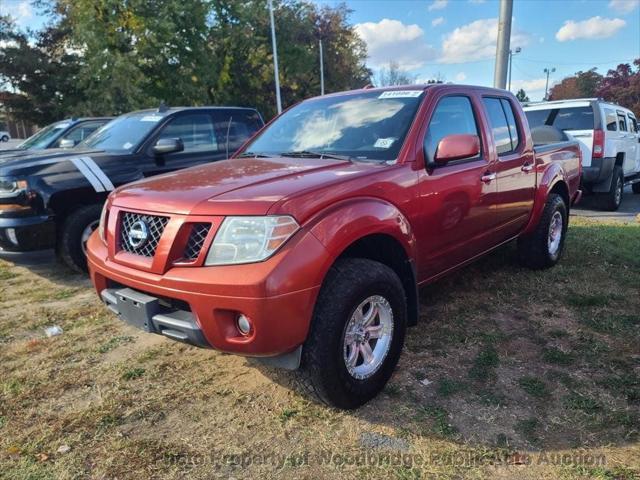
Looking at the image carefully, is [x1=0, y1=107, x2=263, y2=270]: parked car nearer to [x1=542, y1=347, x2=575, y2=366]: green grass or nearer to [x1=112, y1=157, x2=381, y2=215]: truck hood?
[x1=112, y1=157, x2=381, y2=215]: truck hood

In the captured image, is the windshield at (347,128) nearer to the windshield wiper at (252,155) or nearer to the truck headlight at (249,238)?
the windshield wiper at (252,155)

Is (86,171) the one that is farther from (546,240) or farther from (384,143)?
(546,240)

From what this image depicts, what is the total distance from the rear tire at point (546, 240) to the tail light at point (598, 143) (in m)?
4.09

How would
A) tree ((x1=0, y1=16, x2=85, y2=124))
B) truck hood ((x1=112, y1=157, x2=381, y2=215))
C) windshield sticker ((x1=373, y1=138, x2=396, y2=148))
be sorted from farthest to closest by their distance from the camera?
tree ((x1=0, y1=16, x2=85, y2=124)) < windshield sticker ((x1=373, y1=138, x2=396, y2=148)) < truck hood ((x1=112, y1=157, x2=381, y2=215))

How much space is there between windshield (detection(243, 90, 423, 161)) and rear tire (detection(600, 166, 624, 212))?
7.07 m

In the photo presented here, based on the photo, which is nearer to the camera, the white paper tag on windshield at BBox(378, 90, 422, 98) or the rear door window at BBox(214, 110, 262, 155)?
the white paper tag on windshield at BBox(378, 90, 422, 98)

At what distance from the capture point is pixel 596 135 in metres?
8.45

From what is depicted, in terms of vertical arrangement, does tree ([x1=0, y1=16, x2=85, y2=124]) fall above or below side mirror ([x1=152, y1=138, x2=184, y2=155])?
above

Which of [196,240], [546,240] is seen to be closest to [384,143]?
[196,240]

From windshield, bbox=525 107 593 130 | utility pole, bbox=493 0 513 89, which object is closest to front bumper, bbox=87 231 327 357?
windshield, bbox=525 107 593 130

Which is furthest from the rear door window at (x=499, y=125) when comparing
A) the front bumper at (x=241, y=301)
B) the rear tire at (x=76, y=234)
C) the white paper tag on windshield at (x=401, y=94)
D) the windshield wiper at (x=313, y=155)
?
the rear tire at (x=76, y=234)

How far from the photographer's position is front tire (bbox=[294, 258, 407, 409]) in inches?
94.9

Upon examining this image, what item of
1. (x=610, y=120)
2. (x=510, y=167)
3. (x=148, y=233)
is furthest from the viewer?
(x=610, y=120)

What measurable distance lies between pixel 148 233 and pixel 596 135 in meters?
8.40
